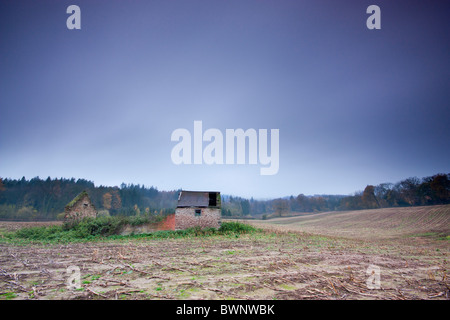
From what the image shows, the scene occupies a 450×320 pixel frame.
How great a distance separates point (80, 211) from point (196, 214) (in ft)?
52.4

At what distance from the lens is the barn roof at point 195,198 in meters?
29.4

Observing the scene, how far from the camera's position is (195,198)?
30906mm

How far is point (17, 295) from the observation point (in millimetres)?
5930

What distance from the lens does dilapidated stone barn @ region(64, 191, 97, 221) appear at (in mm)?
25500

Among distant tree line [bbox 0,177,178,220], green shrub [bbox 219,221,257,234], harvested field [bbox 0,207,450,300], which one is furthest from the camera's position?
distant tree line [bbox 0,177,178,220]

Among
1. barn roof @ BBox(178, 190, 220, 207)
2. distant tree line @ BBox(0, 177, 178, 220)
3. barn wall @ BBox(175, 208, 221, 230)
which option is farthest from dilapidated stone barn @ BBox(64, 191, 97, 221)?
distant tree line @ BBox(0, 177, 178, 220)

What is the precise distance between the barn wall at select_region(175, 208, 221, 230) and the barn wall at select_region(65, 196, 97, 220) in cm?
1261

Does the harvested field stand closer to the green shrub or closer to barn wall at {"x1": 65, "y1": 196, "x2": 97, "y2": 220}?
barn wall at {"x1": 65, "y1": 196, "x2": 97, "y2": 220}

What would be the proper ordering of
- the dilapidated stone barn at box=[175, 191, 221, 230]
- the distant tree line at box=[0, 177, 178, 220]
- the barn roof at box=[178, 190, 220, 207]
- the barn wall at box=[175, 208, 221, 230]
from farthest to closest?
the distant tree line at box=[0, 177, 178, 220] < the barn roof at box=[178, 190, 220, 207] < the dilapidated stone barn at box=[175, 191, 221, 230] < the barn wall at box=[175, 208, 221, 230]

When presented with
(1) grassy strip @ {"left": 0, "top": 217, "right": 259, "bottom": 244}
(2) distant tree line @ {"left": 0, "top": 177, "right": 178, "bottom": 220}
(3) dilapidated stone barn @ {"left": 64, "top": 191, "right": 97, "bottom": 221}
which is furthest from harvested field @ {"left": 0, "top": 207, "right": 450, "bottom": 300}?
(2) distant tree line @ {"left": 0, "top": 177, "right": 178, "bottom": 220}

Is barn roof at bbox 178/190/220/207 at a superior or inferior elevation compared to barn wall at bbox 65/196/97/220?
superior

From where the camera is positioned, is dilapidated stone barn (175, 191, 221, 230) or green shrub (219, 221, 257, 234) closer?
dilapidated stone barn (175, 191, 221, 230)

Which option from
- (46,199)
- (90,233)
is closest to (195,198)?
(90,233)
